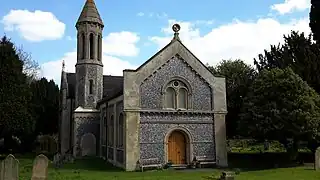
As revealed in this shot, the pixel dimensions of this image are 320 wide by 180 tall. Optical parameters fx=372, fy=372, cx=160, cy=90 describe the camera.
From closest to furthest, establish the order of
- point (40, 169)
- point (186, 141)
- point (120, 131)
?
point (40, 169) < point (186, 141) < point (120, 131)

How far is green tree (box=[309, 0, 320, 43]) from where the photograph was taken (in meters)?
35.9

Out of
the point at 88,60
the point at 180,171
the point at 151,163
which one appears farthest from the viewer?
the point at 88,60

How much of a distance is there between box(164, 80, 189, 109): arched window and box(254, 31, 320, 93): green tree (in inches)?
451

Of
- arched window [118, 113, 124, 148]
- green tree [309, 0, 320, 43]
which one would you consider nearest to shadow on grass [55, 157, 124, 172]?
arched window [118, 113, 124, 148]

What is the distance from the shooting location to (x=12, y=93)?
3772 cm

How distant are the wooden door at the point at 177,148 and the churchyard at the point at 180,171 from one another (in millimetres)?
1889

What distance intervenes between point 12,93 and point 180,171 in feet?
66.9

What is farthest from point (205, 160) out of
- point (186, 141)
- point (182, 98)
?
point (182, 98)

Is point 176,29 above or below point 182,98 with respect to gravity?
above

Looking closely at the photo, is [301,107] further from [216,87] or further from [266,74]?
[216,87]

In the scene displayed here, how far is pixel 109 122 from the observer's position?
35.2 meters

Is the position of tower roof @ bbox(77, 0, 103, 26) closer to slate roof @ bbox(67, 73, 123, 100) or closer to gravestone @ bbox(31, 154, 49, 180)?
slate roof @ bbox(67, 73, 123, 100)

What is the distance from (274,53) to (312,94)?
612 inches

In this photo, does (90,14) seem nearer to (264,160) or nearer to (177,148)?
(177,148)
